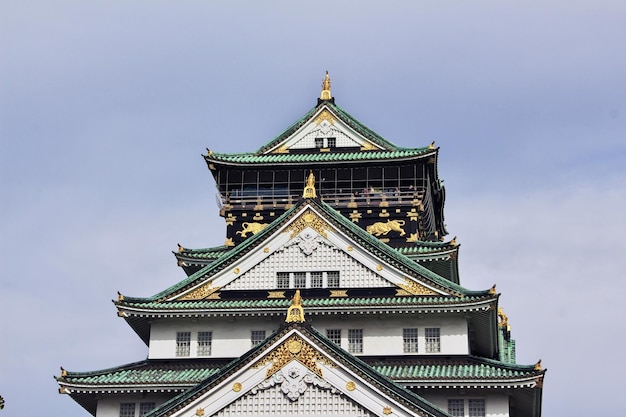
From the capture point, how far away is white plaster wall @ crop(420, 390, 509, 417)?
4688 cm

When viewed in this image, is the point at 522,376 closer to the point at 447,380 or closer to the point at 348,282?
the point at 447,380

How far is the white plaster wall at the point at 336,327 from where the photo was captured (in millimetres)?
49344

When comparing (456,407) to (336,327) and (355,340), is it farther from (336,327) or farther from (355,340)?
(336,327)

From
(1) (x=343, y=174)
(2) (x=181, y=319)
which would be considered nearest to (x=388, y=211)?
(1) (x=343, y=174)

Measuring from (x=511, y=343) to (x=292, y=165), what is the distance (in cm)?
1675

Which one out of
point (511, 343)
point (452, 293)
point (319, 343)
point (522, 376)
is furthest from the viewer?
point (511, 343)

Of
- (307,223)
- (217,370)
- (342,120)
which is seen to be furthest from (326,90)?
(217,370)

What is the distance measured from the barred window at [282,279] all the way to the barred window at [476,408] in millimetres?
9749

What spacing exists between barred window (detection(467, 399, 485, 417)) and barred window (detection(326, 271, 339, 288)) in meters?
8.00

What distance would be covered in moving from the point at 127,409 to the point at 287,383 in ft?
36.6

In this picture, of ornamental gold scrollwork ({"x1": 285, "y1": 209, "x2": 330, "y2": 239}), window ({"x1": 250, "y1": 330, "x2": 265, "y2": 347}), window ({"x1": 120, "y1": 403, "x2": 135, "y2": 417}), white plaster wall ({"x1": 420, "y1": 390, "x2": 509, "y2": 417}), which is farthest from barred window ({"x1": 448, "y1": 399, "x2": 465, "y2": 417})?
window ({"x1": 120, "y1": 403, "x2": 135, "y2": 417})

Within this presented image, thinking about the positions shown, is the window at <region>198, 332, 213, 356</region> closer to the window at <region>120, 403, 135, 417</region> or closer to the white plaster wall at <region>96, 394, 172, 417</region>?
the white plaster wall at <region>96, 394, 172, 417</region>

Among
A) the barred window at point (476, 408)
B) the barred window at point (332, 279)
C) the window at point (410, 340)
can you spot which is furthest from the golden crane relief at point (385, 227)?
the barred window at point (476, 408)

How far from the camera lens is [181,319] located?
51.1m
